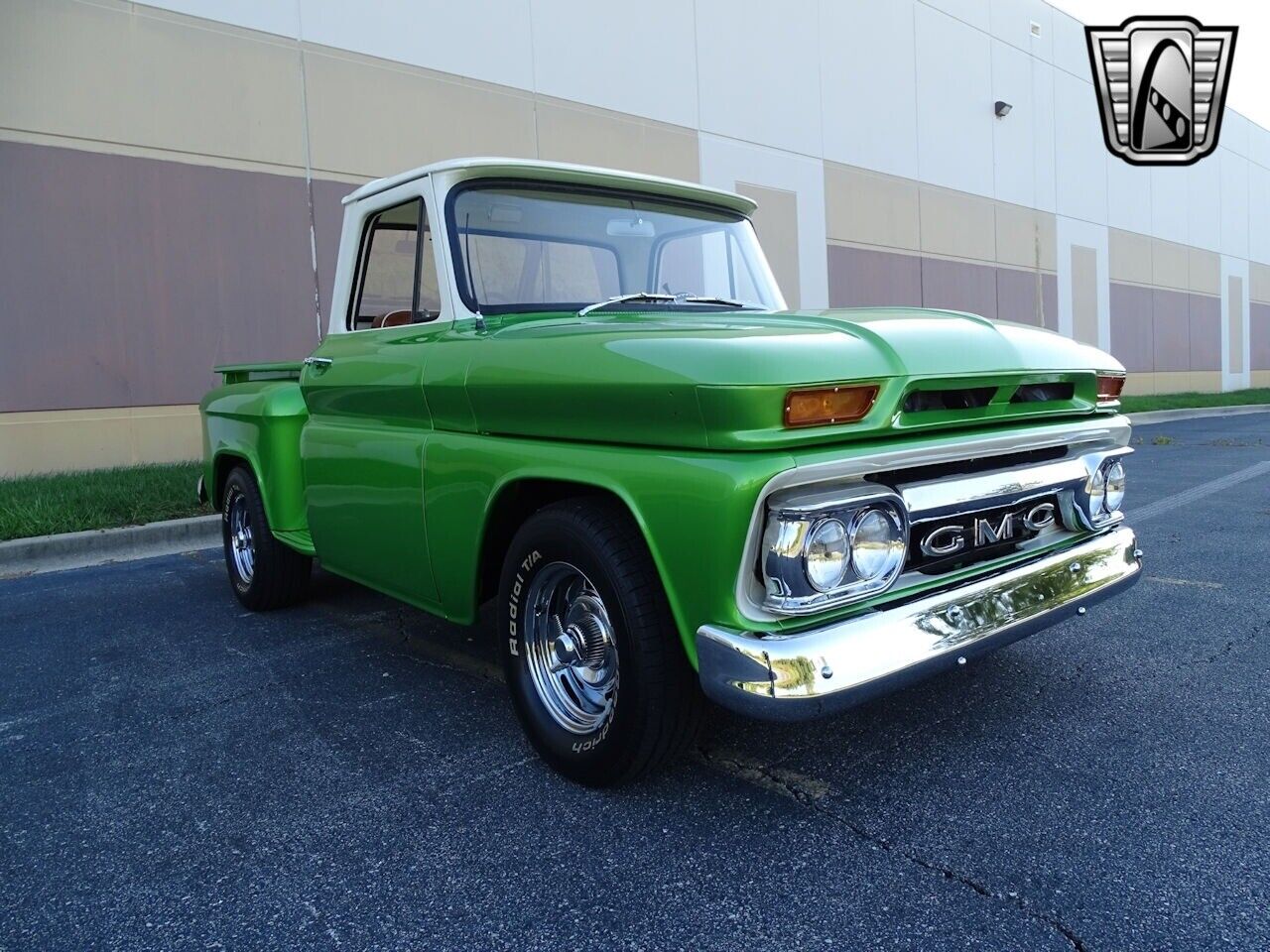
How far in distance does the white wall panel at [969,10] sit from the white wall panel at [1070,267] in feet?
15.4

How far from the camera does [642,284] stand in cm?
368

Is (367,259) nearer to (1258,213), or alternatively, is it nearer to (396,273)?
(396,273)

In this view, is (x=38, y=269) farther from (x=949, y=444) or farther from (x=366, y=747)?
(x=949, y=444)

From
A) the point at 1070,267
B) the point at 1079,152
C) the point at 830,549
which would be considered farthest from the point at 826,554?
the point at 1079,152

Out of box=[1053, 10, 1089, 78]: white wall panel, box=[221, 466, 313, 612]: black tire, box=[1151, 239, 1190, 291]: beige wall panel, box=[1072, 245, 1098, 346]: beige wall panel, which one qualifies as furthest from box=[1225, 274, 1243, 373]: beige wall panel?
box=[221, 466, 313, 612]: black tire

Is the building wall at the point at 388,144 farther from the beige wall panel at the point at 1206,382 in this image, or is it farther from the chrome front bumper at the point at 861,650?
the beige wall panel at the point at 1206,382

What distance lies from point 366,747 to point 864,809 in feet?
5.03

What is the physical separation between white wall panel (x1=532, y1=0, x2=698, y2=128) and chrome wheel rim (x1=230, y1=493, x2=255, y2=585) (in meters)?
7.95

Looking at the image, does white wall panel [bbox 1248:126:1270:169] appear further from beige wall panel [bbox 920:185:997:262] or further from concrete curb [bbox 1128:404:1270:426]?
beige wall panel [bbox 920:185:997:262]

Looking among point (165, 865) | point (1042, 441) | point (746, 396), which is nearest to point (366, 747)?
point (165, 865)

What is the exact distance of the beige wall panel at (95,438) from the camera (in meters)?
8.01

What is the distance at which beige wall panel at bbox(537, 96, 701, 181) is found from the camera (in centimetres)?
1136

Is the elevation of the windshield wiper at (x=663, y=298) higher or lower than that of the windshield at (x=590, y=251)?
lower

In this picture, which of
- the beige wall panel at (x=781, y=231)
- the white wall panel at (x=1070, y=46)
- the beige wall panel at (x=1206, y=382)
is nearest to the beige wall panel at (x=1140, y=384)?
the beige wall panel at (x=1206, y=382)
